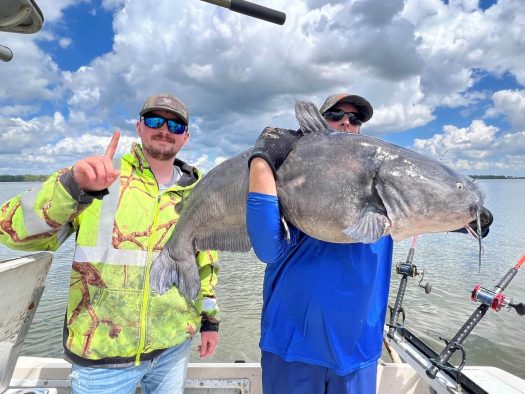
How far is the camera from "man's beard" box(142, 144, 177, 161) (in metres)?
3.42

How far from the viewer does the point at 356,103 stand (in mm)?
3141

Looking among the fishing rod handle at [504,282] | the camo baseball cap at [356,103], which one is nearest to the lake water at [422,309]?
the fishing rod handle at [504,282]

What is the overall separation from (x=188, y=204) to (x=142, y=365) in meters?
1.37

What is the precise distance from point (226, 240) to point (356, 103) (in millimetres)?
1569

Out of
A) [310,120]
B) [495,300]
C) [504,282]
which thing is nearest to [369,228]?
[310,120]

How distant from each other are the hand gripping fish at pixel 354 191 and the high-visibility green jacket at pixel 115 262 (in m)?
0.29

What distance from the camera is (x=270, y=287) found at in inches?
108

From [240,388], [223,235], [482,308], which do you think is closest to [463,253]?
[482,308]

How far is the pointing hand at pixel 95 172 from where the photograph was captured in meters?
2.47

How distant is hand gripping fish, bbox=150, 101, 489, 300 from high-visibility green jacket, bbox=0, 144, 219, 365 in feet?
0.95

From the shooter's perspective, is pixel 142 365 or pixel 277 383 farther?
pixel 142 365

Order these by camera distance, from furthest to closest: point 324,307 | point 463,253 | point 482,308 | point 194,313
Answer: point 463,253 < point 482,308 < point 194,313 < point 324,307

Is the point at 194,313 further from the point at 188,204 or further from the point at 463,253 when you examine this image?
the point at 463,253

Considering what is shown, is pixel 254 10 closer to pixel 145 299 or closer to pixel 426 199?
pixel 426 199
